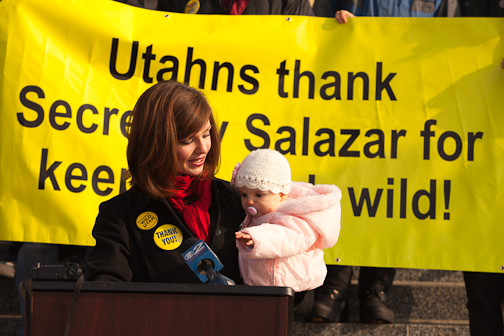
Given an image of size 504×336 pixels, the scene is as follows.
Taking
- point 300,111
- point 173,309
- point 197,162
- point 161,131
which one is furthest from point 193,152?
point 300,111

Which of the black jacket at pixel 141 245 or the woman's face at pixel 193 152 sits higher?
the woman's face at pixel 193 152

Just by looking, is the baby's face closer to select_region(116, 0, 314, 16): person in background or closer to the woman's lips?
the woman's lips

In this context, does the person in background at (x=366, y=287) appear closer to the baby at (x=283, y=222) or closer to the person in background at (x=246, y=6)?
the person in background at (x=246, y=6)

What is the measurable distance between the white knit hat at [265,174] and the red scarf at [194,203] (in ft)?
0.48

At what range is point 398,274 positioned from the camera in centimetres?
357

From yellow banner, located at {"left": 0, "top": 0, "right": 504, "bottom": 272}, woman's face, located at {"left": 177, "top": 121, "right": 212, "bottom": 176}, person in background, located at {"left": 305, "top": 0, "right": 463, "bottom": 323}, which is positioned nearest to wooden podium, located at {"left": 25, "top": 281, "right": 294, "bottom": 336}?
woman's face, located at {"left": 177, "top": 121, "right": 212, "bottom": 176}

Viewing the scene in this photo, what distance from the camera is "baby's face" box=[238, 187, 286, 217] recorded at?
6.03ft

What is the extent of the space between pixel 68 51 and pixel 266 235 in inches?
87.9

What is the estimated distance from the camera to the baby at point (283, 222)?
1763 millimetres

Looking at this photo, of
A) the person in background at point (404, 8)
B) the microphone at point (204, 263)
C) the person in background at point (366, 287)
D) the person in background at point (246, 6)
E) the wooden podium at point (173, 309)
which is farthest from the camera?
the person in background at point (404, 8)

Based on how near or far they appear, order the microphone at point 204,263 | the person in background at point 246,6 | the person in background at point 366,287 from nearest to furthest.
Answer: the microphone at point 204,263, the person in background at point 366,287, the person in background at point 246,6

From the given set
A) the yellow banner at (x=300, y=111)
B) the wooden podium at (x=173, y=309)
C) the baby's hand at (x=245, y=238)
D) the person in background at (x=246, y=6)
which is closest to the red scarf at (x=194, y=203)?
the baby's hand at (x=245, y=238)

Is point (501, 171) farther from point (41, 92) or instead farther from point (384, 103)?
point (41, 92)

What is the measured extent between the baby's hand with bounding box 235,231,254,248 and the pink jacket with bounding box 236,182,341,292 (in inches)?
1.4
